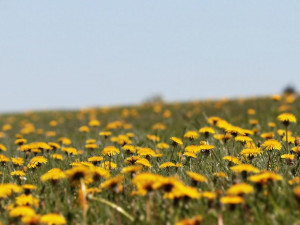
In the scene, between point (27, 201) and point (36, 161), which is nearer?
point (27, 201)

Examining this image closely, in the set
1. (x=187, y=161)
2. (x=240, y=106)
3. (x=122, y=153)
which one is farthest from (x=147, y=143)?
(x=240, y=106)

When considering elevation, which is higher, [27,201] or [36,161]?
[36,161]

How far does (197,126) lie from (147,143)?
185 cm

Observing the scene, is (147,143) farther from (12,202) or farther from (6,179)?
(12,202)

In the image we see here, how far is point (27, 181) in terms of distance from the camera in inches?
148

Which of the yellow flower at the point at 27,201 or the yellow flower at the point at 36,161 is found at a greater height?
the yellow flower at the point at 36,161

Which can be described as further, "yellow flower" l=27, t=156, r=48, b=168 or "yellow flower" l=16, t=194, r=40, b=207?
"yellow flower" l=27, t=156, r=48, b=168

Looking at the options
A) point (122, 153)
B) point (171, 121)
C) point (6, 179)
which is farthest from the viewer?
point (171, 121)

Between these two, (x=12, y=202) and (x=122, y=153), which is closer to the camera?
(x=12, y=202)

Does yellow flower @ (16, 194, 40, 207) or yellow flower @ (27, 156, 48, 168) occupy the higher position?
yellow flower @ (27, 156, 48, 168)

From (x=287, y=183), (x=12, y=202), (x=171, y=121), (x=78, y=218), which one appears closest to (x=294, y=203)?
(x=287, y=183)

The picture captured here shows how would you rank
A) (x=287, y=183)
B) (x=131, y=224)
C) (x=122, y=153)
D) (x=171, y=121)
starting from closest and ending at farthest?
(x=131, y=224), (x=287, y=183), (x=122, y=153), (x=171, y=121)

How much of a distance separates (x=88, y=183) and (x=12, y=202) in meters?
0.54

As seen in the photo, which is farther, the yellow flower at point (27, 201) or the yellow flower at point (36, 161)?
the yellow flower at point (36, 161)
